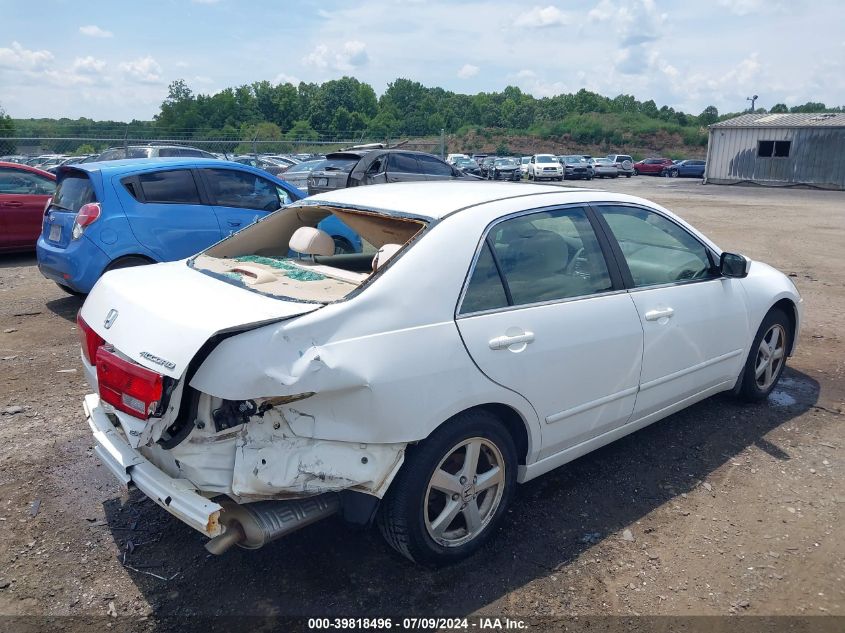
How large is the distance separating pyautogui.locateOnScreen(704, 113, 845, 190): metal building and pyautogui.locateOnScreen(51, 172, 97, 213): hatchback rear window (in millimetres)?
33846

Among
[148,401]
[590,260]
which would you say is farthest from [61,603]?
[590,260]

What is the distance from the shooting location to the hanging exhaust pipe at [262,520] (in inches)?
103

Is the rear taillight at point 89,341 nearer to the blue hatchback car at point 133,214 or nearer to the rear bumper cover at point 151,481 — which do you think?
the rear bumper cover at point 151,481

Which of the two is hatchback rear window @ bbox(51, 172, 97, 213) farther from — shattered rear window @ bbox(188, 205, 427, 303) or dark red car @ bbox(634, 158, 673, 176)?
dark red car @ bbox(634, 158, 673, 176)

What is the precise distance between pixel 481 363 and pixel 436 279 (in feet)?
1.36

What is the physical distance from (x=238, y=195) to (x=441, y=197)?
4947 millimetres

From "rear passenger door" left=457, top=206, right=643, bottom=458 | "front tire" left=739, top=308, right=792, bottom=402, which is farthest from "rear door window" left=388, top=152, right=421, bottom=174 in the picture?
"rear passenger door" left=457, top=206, right=643, bottom=458

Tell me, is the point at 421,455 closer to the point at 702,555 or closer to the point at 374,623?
the point at 374,623

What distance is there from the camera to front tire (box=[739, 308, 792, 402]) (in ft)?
15.4

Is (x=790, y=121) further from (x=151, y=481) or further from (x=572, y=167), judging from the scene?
(x=151, y=481)

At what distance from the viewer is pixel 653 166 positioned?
45406 millimetres

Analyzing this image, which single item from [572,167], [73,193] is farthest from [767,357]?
[572,167]

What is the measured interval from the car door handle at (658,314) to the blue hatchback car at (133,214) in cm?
518

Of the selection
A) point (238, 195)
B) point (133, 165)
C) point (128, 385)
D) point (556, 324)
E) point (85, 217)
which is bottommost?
point (128, 385)
